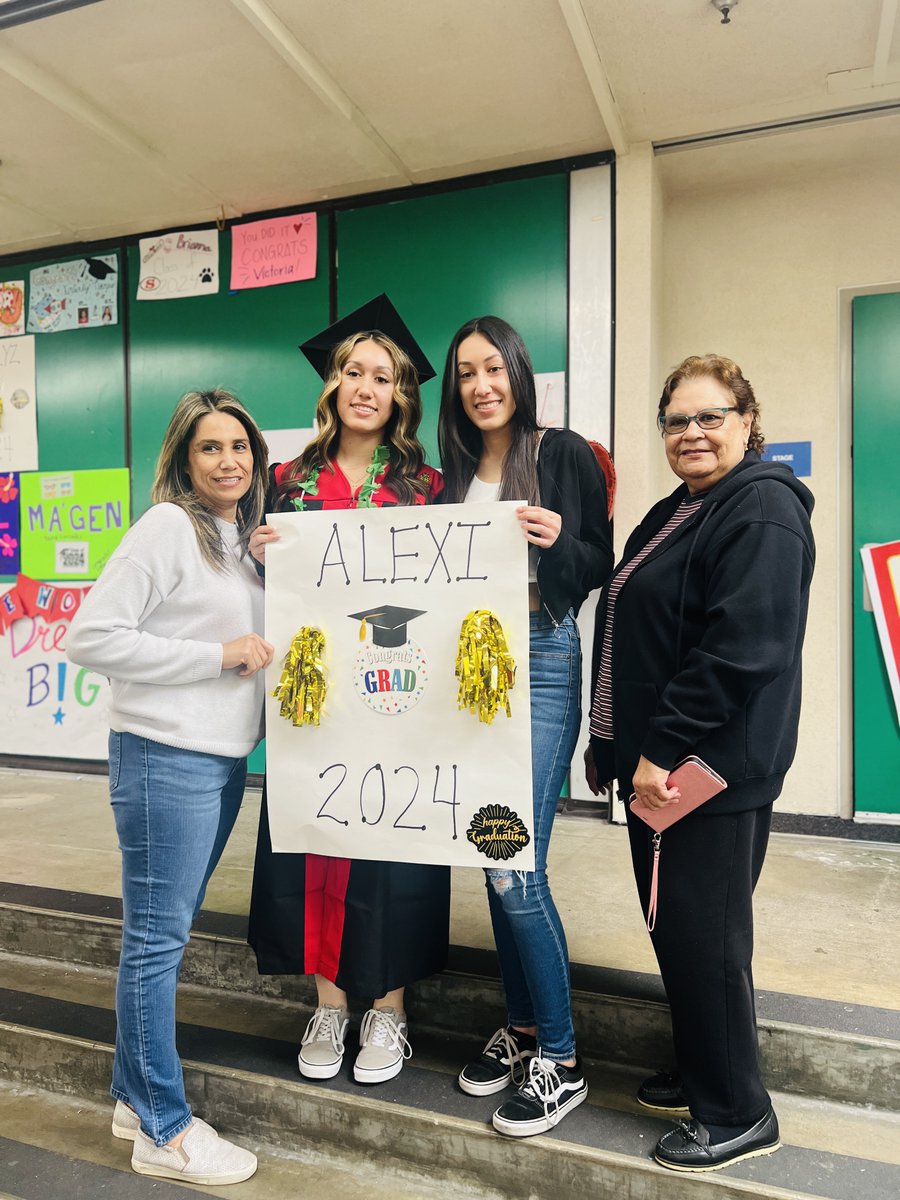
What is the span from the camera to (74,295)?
4.27 m

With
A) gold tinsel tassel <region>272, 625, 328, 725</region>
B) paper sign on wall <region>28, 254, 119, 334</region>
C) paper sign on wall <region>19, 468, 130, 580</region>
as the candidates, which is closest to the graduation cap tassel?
gold tinsel tassel <region>272, 625, 328, 725</region>

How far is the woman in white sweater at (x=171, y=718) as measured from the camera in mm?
1618

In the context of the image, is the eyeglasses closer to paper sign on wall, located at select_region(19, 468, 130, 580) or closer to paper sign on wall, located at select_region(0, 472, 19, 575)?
paper sign on wall, located at select_region(19, 468, 130, 580)

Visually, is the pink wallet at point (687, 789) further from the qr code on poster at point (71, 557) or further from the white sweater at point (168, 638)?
the qr code on poster at point (71, 557)

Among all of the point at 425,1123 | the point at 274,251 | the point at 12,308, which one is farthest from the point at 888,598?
the point at 12,308

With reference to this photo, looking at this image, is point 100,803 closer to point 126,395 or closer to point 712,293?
point 126,395

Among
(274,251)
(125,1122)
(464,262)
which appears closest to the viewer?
(125,1122)

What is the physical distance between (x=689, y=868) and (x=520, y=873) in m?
0.32

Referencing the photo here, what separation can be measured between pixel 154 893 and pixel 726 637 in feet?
3.82

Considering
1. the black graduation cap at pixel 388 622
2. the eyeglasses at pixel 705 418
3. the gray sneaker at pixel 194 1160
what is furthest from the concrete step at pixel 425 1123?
the eyeglasses at pixel 705 418

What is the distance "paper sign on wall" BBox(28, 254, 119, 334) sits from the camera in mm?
4191

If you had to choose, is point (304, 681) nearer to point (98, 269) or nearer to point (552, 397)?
point (552, 397)

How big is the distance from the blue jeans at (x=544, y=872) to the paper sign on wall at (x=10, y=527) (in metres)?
3.62

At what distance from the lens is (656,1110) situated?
1.73 metres
